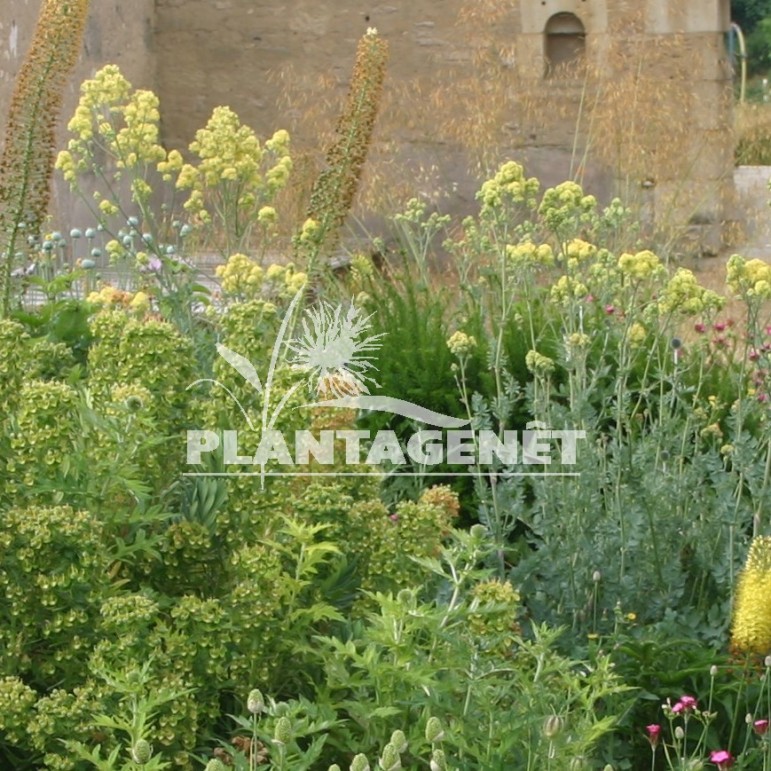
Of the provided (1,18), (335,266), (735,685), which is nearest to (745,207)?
(335,266)

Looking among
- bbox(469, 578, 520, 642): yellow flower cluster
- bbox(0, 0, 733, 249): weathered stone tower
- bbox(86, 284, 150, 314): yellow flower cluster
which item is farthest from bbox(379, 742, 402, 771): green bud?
bbox(0, 0, 733, 249): weathered stone tower

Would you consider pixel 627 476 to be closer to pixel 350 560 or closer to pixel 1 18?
pixel 350 560

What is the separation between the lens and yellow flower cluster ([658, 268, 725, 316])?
3.44 m

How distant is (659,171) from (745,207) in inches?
81.0

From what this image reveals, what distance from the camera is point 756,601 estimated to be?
9.32ft

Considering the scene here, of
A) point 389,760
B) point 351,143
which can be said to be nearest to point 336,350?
point 351,143

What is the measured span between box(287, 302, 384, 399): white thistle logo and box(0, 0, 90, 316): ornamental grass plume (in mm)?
856

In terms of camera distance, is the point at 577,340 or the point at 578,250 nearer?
the point at 577,340

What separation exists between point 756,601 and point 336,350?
6.19ft

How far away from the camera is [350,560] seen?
2984 mm

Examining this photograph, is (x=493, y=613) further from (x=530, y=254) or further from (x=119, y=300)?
(x=119, y=300)

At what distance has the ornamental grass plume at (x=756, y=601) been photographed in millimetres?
2834

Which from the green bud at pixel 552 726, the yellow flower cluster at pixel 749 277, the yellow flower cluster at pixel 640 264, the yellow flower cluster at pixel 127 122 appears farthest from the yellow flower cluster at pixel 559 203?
the green bud at pixel 552 726

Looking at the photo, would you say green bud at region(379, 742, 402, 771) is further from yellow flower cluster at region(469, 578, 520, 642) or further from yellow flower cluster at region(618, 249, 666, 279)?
yellow flower cluster at region(618, 249, 666, 279)
